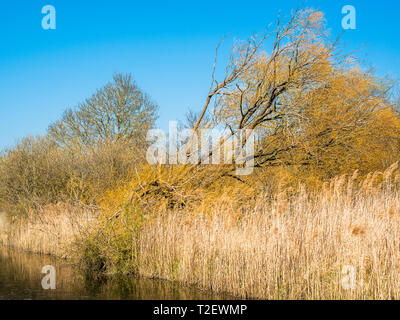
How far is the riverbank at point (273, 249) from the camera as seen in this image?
5.35m

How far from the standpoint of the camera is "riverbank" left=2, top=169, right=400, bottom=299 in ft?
17.6

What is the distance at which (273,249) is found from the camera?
6.12 meters

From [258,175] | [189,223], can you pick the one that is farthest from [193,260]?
[258,175]

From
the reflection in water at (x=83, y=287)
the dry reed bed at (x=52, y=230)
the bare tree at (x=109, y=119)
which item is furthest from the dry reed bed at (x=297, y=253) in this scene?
the bare tree at (x=109, y=119)

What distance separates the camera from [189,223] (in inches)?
313

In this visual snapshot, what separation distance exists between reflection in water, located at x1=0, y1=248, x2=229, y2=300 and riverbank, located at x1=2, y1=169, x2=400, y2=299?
0.99 ft

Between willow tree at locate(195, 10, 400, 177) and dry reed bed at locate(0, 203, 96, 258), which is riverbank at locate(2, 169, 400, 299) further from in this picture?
willow tree at locate(195, 10, 400, 177)

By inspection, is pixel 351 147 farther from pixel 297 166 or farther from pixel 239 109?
pixel 239 109

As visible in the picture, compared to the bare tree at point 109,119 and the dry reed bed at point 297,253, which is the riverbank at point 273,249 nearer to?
the dry reed bed at point 297,253

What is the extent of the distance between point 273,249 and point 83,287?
3.81 m

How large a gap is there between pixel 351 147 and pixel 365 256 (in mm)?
6172

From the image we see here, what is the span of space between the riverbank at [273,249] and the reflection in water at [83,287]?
0.99 feet

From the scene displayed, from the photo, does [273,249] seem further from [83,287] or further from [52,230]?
[52,230]

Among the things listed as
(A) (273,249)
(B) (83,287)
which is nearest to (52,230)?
(B) (83,287)
